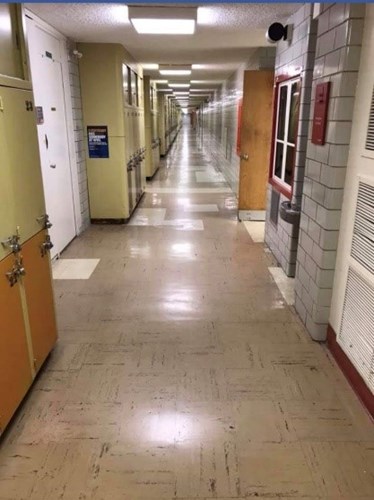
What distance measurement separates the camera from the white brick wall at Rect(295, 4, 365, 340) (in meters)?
2.38

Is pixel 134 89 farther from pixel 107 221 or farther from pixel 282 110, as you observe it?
pixel 282 110

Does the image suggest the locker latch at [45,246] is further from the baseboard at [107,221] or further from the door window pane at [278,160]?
the baseboard at [107,221]

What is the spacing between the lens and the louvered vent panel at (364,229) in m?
2.19

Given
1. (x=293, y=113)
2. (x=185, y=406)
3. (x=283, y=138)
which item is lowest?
(x=185, y=406)

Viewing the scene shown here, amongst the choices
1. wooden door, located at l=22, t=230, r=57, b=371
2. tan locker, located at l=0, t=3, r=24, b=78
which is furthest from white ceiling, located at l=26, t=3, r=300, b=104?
wooden door, located at l=22, t=230, r=57, b=371

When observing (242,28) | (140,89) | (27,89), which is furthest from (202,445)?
(140,89)

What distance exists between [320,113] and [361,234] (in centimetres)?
93

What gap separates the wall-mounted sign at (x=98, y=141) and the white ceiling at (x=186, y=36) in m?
1.12

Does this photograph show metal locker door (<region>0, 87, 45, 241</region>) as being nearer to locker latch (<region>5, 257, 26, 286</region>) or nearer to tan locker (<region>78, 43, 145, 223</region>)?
locker latch (<region>5, 257, 26, 286</region>)

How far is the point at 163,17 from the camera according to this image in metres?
3.84

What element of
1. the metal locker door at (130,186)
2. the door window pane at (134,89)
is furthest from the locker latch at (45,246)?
the door window pane at (134,89)

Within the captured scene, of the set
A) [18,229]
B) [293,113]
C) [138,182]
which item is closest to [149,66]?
[138,182]

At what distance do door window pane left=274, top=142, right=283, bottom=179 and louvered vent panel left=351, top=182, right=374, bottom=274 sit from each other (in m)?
2.35

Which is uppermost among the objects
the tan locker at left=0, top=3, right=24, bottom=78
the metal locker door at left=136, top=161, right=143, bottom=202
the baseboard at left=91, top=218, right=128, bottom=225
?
the tan locker at left=0, top=3, right=24, bottom=78
